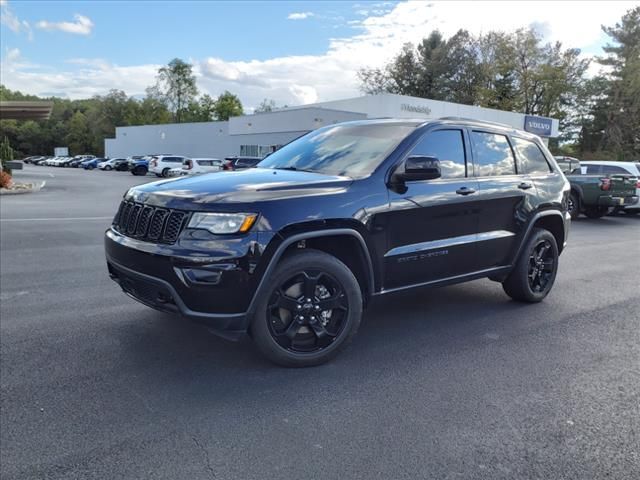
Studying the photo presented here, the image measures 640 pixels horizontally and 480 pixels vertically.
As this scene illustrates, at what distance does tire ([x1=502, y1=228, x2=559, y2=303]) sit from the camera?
17.1 feet

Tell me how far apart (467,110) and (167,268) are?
39.7 m

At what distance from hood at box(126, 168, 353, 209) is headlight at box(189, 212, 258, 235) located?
0.09m

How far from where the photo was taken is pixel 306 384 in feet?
11.3

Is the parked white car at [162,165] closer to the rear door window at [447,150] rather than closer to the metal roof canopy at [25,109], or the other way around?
the metal roof canopy at [25,109]

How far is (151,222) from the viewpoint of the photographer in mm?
3492

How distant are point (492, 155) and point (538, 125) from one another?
44462mm

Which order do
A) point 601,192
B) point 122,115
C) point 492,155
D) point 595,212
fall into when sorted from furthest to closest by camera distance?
point 122,115
point 595,212
point 601,192
point 492,155

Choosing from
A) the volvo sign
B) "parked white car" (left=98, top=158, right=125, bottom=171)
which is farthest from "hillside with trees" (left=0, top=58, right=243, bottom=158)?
the volvo sign

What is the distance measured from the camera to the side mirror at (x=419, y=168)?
152 inches

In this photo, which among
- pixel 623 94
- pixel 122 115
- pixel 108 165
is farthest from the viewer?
pixel 122 115

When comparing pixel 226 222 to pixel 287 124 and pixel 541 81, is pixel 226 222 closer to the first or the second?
pixel 287 124

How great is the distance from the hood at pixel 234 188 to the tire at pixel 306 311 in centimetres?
46

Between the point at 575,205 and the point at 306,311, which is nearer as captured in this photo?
the point at 306,311

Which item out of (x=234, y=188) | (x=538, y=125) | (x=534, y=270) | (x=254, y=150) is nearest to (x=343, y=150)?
(x=234, y=188)
